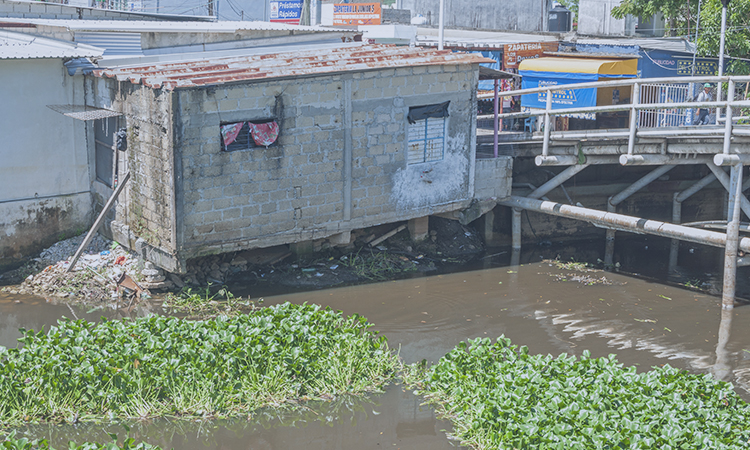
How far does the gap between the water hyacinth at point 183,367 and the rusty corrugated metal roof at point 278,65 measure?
3.76 m

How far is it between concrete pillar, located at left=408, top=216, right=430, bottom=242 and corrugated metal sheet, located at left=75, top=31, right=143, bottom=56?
18.8 feet

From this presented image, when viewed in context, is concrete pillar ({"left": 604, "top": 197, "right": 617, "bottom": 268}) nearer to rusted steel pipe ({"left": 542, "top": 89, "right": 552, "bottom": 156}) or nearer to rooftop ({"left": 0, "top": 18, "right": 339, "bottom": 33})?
rusted steel pipe ({"left": 542, "top": 89, "right": 552, "bottom": 156})

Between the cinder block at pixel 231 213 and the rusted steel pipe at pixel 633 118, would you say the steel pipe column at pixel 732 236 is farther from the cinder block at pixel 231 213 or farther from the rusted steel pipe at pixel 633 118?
the cinder block at pixel 231 213

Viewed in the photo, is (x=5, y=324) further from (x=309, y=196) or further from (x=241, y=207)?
(x=309, y=196)

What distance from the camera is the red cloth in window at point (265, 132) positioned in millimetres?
11727

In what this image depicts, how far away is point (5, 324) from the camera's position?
1092 cm

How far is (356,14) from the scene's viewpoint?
974 inches

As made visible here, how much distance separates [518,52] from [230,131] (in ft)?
33.0

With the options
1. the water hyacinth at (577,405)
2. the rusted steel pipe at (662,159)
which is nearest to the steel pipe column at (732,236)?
the rusted steel pipe at (662,159)

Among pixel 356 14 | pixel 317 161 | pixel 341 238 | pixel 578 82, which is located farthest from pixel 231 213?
pixel 356 14

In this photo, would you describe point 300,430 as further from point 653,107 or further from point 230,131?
point 653,107

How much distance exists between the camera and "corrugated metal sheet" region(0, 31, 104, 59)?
1202 cm

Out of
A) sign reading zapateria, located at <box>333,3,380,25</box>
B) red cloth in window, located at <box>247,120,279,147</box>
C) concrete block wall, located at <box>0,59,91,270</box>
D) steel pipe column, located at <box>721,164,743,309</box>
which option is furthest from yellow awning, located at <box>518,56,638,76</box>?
concrete block wall, located at <box>0,59,91,270</box>

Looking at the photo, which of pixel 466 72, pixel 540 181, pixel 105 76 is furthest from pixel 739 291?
pixel 105 76
